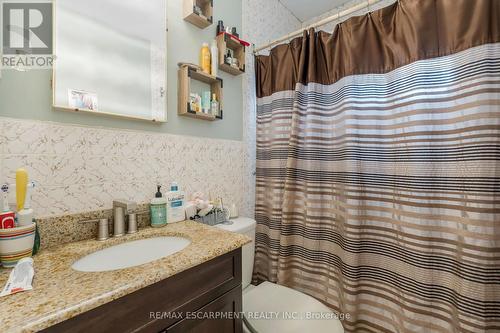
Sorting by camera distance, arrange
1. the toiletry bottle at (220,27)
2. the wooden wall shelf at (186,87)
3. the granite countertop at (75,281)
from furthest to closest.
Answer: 1. the toiletry bottle at (220,27)
2. the wooden wall shelf at (186,87)
3. the granite countertop at (75,281)

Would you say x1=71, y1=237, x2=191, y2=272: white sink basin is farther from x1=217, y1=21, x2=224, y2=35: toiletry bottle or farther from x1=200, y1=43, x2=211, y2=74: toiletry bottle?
x1=217, y1=21, x2=224, y2=35: toiletry bottle

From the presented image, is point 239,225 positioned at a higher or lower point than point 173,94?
lower

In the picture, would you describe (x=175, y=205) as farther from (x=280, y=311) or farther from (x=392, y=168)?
(x=392, y=168)

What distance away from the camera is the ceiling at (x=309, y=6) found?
1974 mm

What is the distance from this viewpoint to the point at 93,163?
37.0 inches

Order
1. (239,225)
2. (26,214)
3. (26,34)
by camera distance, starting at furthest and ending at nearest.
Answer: (239,225), (26,34), (26,214)

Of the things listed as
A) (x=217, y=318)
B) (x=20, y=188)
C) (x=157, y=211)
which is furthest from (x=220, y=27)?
(x=217, y=318)

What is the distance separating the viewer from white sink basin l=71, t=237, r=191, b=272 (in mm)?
793

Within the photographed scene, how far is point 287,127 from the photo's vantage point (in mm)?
1587

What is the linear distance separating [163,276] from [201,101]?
102cm

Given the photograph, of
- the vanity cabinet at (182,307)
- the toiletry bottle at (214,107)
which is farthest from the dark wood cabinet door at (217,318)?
the toiletry bottle at (214,107)

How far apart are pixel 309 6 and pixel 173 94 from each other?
65.9 inches

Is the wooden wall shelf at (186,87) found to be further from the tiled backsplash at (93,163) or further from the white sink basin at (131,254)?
the white sink basin at (131,254)

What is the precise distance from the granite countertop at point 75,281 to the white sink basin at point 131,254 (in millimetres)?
27
